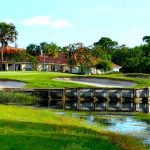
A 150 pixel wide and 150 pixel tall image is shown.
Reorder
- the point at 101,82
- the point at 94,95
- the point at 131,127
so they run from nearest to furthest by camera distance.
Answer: the point at 131,127, the point at 94,95, the point at 101,82

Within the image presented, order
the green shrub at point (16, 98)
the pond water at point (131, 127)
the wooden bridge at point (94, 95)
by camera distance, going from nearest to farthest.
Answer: the pond water at point (131, 127), the green shrub at point (16, 98), the wooden bridge at point (94, 95)

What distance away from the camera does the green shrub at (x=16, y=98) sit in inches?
2447

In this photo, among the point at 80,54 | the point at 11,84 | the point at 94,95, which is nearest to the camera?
the point at 94,95

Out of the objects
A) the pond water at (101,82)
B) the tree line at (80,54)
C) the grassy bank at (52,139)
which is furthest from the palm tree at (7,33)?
the grassy bank at (52,139)

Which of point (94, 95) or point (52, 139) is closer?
point (52, 139)

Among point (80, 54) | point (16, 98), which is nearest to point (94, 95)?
point (16, 98)

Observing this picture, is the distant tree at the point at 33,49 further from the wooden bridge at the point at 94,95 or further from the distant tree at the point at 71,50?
the wooden bridge at the point at 94,95

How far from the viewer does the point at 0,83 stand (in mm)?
79438

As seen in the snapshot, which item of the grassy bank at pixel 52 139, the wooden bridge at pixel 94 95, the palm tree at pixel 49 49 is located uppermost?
the palm tree at pixel 49 49

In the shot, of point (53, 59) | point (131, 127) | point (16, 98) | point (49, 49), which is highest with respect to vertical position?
point (49, 49)

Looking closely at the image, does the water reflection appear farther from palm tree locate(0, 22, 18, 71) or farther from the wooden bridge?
palm tree locate(0, 22, 18, 71)

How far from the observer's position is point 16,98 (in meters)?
63.5

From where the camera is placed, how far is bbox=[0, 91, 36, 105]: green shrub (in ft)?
204

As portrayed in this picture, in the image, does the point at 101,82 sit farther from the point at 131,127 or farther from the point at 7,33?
the point at 7,33
